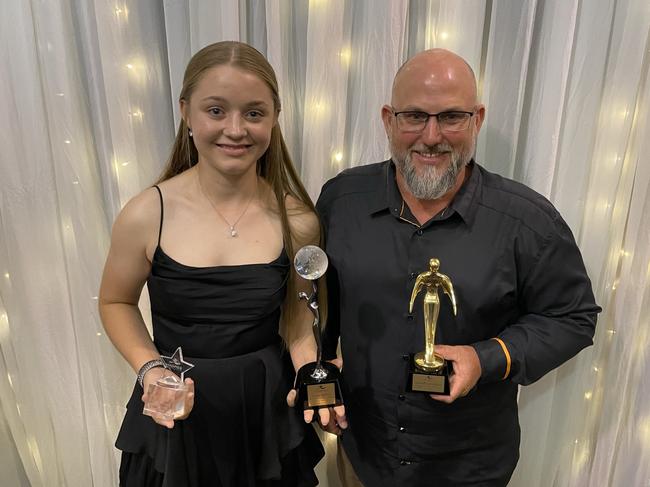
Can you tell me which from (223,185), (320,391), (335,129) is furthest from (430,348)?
(335,129)

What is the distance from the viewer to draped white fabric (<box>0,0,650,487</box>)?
4.53ft

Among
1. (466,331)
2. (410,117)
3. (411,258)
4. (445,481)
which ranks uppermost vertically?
(410,117)

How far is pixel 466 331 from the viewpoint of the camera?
48.9 inches

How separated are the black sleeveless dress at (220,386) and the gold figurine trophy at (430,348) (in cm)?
30

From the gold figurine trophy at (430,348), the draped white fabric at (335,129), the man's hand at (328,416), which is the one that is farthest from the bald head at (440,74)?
the man's hand at (328,416)

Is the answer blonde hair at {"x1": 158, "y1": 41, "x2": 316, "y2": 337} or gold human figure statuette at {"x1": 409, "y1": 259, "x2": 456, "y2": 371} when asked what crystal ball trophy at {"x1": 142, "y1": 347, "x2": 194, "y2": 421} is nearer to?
blonde hair at {"x1": 158, "y1": 41, "x2": 316, "y2": 337}

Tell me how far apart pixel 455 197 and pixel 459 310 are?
262mm

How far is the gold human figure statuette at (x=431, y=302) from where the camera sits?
3.58 feet

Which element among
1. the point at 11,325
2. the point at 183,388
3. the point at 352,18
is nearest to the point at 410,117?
the point at 352,18

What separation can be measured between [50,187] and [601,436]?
5.95 ft

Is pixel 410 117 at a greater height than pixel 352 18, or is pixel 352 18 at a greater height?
pixel 352 18

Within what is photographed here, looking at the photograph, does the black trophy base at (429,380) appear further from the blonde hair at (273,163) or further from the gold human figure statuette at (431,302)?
the blonde hair at (273,163)

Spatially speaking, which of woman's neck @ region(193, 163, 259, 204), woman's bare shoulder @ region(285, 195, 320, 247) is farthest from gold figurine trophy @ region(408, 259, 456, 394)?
woman's neck @ region(193, 163, 259, 204)

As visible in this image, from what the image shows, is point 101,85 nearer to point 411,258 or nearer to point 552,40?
point 411,258
